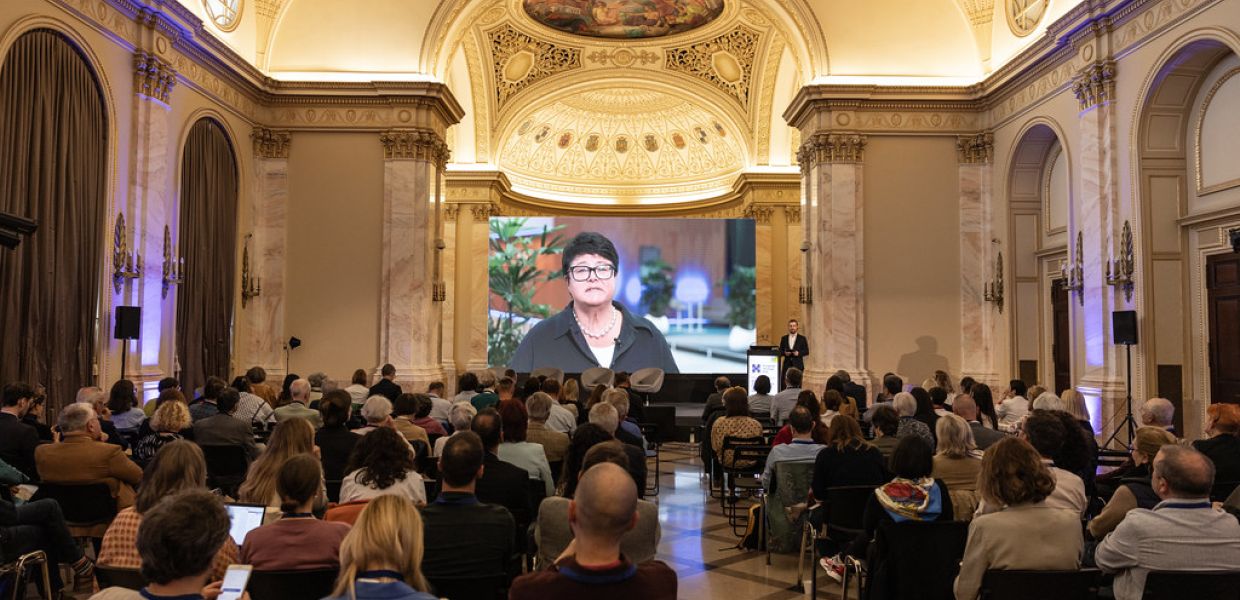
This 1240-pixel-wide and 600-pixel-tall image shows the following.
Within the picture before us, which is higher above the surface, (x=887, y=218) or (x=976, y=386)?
(x=887, y=218)

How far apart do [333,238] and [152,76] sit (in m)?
4.16

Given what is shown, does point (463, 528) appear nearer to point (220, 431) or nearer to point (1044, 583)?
point (1044, 583)

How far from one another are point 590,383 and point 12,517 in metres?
11.3

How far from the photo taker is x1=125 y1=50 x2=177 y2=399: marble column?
10.6 meters

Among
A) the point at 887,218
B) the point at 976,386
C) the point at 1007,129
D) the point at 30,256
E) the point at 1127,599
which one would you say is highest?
the point at 1007,129

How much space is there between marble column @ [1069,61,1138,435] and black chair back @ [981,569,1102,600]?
8542 millimetres

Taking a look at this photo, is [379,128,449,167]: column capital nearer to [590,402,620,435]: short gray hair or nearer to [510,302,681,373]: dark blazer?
[510,302,681,373]: dark blazer

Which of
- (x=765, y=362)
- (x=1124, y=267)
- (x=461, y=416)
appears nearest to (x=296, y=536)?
(x=461, y=416)

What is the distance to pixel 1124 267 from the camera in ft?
34.1

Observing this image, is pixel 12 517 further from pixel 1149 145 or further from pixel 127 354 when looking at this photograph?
pixel 1149 145

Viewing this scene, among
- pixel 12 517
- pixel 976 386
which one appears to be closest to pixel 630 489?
pixel 12 517

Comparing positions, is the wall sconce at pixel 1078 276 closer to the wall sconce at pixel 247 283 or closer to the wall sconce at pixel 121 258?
the wall sconce at pixel 121 258

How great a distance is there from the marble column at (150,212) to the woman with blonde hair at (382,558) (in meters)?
9.42

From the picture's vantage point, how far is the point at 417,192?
1434 cm
